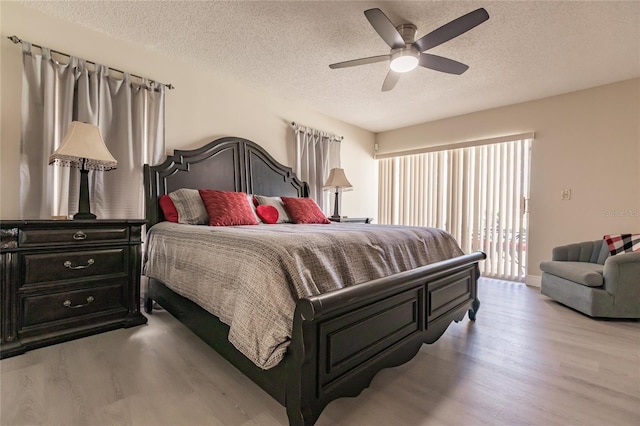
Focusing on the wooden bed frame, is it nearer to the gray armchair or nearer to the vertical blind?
the gray armchair

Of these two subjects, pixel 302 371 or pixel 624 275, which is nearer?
pixel 302 371

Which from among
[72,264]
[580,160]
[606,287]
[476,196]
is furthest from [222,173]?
[580,160]

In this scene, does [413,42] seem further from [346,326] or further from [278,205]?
[346,326]

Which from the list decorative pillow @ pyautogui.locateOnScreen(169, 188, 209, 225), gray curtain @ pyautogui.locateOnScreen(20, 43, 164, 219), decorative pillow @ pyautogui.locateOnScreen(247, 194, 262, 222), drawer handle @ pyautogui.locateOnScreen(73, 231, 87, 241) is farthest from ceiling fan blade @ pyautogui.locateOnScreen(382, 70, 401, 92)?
drawer handle @ pyautogui.locateOnScreen(73, 231, 87, 241)

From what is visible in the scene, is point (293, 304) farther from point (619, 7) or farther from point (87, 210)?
point (619, 7)

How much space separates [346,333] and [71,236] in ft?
6.66

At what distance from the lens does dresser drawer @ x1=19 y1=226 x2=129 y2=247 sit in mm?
1928

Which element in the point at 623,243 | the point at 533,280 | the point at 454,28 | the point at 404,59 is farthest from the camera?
the point at 533,280

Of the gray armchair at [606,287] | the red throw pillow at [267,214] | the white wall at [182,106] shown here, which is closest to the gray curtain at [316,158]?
the white wall at [182,106]

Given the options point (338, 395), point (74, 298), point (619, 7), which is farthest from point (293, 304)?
point (619, 7)

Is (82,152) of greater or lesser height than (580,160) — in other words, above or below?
below

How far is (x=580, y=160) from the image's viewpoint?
12.2 ft

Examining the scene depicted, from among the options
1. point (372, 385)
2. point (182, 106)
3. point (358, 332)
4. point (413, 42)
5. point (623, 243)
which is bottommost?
point (372, 385)

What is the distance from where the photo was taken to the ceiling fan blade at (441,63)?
94.5 inches
